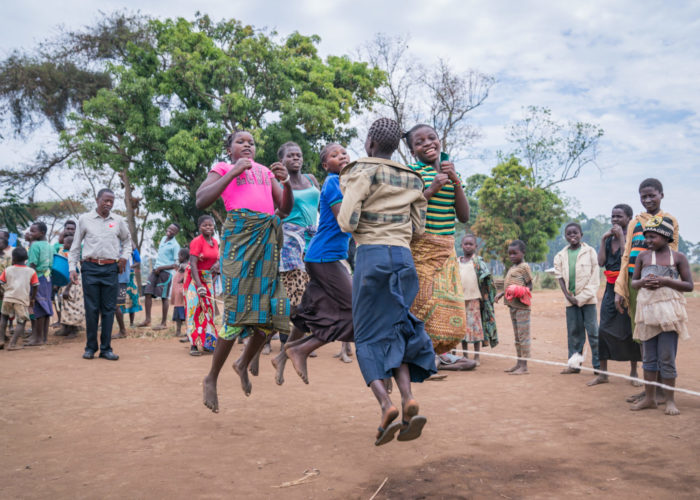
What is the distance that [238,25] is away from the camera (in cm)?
2153

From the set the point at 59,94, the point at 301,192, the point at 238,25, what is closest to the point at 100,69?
the point at 59,94

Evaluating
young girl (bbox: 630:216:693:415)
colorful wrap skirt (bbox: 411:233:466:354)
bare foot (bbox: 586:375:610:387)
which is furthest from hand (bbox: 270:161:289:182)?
bare foot (bbox: 586:375:610:387)

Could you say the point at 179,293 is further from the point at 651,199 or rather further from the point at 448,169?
the point at 651,199

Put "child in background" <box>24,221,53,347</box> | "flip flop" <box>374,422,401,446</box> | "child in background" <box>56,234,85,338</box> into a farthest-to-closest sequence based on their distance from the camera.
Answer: "child in background" <box>56,234,85,338</box> < "child in background" <box>24,221,53,347</box> < "flip flop" <box>374,422,401,446</box>

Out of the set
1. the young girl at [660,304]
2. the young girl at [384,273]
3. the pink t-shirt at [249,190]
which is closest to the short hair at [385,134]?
the young girl at [384,273]

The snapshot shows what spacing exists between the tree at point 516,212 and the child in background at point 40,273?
2585 cm

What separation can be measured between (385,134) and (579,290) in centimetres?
448

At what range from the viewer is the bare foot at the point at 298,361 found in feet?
13.2

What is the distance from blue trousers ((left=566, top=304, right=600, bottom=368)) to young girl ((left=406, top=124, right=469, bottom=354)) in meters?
3.72

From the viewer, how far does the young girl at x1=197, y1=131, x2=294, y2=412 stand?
13.9ft

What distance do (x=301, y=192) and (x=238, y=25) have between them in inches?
721

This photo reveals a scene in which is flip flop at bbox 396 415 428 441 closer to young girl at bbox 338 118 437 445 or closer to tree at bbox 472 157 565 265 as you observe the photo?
young girl at bbox 338 118 437 445

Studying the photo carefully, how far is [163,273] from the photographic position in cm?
1145

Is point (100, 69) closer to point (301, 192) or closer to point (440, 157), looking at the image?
point (301, 192)
